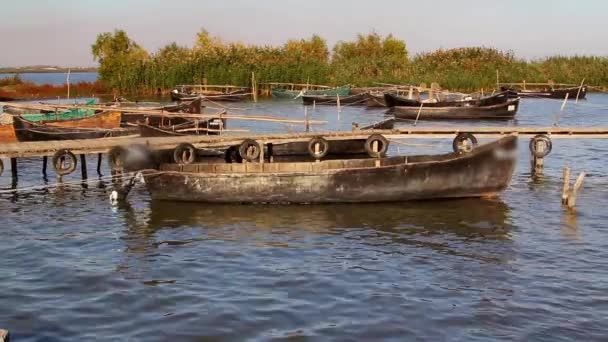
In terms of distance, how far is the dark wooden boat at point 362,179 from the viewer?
17.8m

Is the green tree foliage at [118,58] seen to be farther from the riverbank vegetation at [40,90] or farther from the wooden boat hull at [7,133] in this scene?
the wooden boat hull at [7,133]

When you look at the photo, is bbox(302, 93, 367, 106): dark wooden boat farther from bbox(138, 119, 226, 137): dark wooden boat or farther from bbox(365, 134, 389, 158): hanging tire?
bbox(365, 134, 389, 158): hanging tire

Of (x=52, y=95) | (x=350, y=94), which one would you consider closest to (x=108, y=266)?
(x=350, y=94)

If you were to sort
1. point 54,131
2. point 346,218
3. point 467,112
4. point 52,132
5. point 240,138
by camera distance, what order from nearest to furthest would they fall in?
point 346,218
point 240,138
point 52,132
point 54,131
point 467,112

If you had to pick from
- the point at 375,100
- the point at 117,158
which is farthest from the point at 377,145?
the point at 375,100

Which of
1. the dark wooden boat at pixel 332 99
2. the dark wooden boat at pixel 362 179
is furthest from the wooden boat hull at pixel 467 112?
the dark wooden boat at pixel 362 179

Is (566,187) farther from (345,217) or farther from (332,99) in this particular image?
(332,99)

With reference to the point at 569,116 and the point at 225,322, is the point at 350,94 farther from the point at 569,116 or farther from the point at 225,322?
the point at 225,322

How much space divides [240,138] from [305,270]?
939 centimetres

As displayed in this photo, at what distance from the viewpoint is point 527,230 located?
1581 centimetres

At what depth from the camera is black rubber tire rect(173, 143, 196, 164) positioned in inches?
809

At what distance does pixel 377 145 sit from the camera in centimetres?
2138

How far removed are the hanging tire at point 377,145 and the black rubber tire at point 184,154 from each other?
520 cm

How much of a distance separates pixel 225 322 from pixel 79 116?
77.6ft
